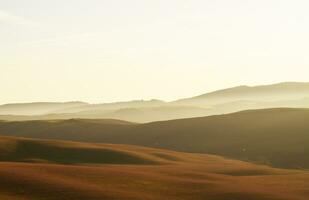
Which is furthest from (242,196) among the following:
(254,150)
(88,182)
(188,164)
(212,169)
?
(254,150)

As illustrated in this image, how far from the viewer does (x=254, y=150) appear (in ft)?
257

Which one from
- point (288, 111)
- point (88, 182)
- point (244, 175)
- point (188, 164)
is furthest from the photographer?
point (288, 111)

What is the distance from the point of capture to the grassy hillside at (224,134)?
75438 millimetres

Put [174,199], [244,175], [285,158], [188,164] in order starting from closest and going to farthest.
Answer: [174,199]
[244,175]
[188,164]
[285,158]

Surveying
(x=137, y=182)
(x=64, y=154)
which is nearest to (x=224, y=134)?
(x=64, y=154)

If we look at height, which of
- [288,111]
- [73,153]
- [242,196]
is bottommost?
[242,196]

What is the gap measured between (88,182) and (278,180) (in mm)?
14901

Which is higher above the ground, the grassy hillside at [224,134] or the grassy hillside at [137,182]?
the grassy hillside at [224,134]

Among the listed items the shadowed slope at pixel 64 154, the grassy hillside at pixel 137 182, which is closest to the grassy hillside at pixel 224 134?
the shadowed slope at pixel 64 154

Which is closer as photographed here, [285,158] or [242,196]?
[242,196]

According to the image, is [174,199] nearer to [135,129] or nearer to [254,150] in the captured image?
[254,150]

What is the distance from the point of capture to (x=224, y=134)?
306 ft

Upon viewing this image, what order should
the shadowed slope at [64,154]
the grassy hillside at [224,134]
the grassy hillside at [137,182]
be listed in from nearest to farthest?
the grassy hillside at [137,182] < the shadowed slope at [64,154] < the grassy hillside at [224,134]

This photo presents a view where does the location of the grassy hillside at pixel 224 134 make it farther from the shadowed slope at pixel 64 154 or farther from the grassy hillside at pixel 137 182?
the grassy hillside at pixel 137 182
